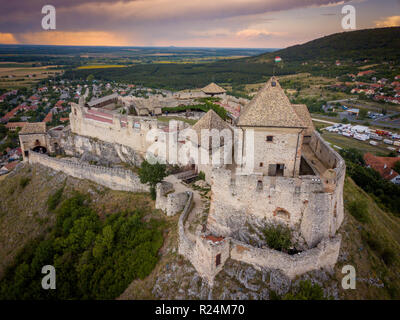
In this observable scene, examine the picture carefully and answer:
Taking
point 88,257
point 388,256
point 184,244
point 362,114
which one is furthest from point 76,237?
point 362,114

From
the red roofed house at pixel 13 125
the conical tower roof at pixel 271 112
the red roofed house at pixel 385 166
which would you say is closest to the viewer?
the conical tower roof at pixel 271 112

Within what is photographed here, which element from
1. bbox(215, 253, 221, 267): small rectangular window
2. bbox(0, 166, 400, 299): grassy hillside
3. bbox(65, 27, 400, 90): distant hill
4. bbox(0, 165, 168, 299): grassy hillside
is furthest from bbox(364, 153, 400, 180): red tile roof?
bbox(65, 27, 400, 90): distant hill

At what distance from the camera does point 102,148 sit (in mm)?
36969

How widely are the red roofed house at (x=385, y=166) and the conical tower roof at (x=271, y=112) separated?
3857 centimetres

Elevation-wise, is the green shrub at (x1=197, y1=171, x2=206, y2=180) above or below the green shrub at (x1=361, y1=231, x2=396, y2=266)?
above

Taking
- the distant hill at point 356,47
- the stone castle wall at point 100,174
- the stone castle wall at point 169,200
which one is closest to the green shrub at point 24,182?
the stone castle wall at point 100,174

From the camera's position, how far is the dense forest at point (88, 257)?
819 inches

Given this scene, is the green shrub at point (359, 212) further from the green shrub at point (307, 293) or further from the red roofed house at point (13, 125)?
the red roofed house at point (13, 125)

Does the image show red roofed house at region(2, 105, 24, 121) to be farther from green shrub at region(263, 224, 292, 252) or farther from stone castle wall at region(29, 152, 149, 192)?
green shrub at region(263, 224, 292, 252)

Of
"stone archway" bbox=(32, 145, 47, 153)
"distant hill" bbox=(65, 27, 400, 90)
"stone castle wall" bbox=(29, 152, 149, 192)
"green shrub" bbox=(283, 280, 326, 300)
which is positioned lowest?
"green shrub" bbox=(283, 280, 326, 300)

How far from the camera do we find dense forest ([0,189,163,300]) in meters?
20.8

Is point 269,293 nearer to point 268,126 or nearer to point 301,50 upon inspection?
point 268,126

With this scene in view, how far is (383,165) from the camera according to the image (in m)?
49.9
